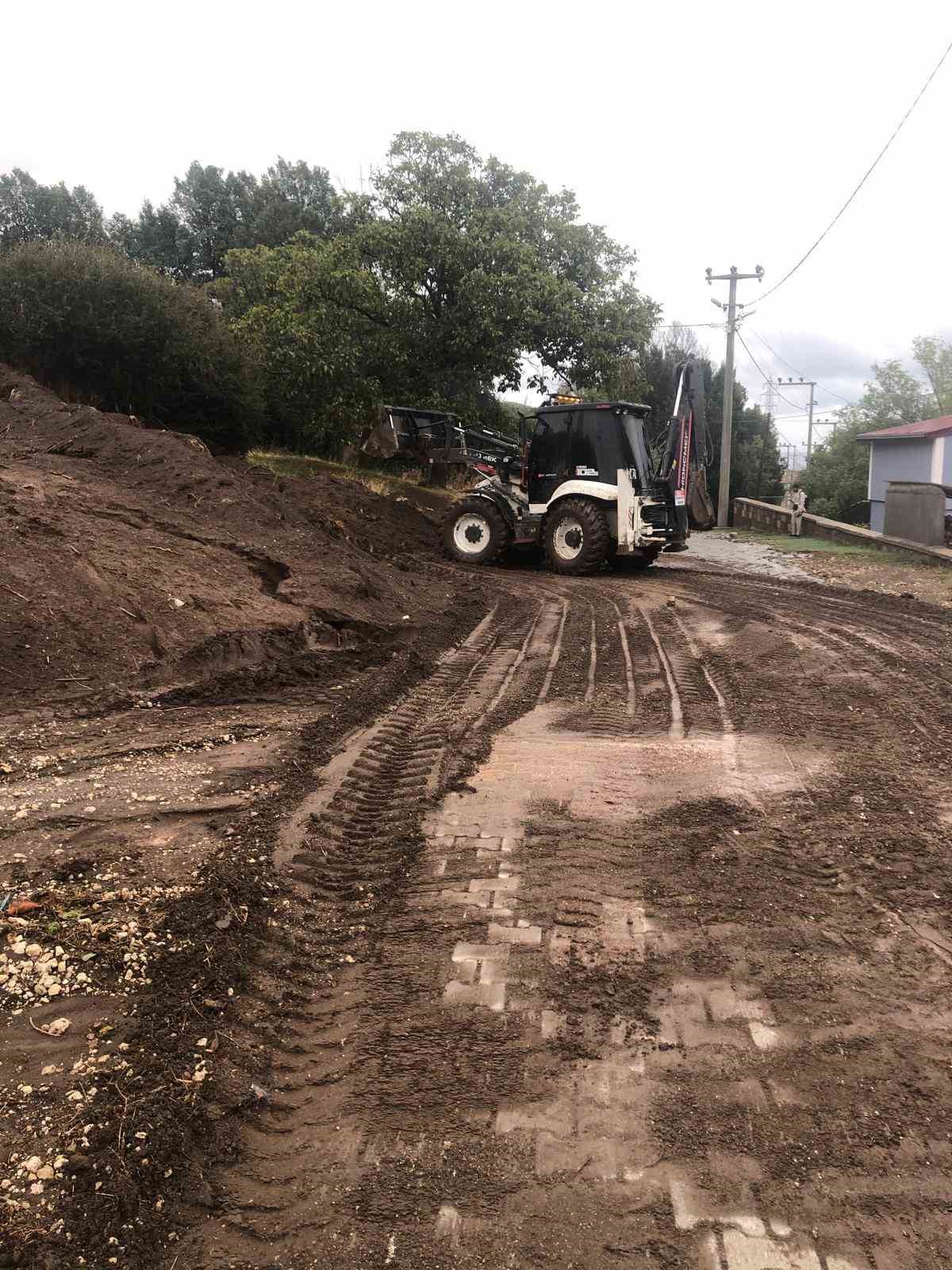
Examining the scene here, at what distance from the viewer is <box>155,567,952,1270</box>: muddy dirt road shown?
2.41 m

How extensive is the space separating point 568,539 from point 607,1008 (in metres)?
11.7

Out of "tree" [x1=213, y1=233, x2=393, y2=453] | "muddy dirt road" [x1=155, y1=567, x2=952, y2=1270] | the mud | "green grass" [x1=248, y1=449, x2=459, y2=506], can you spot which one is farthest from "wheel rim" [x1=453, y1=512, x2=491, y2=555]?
"muddy dirt road" [x1=155, y1=567, x2=952, y2=1270]

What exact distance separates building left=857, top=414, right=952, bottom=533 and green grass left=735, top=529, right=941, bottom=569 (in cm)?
1058

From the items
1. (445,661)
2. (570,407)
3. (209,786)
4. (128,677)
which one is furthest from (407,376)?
(209,786)

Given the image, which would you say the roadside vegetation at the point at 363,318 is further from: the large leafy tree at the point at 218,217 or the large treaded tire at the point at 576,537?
the large leafy tree at the point at 218,217

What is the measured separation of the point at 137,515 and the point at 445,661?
377 centimetres

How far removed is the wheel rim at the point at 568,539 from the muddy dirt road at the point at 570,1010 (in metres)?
8.16

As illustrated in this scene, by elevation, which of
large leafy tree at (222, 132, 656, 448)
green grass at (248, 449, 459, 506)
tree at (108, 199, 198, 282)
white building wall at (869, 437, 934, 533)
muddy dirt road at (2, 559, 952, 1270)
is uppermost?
tree at (108, 199, 198, 282)

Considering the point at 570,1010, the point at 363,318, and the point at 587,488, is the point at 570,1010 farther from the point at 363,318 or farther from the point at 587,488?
the point at 363,318

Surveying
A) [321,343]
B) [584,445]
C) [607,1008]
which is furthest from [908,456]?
[607,1008]

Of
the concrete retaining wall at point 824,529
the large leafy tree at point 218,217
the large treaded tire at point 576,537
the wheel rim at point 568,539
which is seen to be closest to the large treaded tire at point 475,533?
the large treaded tire at point 576,537

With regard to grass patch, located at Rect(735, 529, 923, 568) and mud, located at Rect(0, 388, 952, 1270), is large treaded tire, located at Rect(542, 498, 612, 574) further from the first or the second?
mud, located at Rect(0, 388, 952, 1270)

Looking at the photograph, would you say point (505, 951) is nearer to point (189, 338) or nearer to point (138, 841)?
point (138, 841)

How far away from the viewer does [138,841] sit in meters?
4.42
